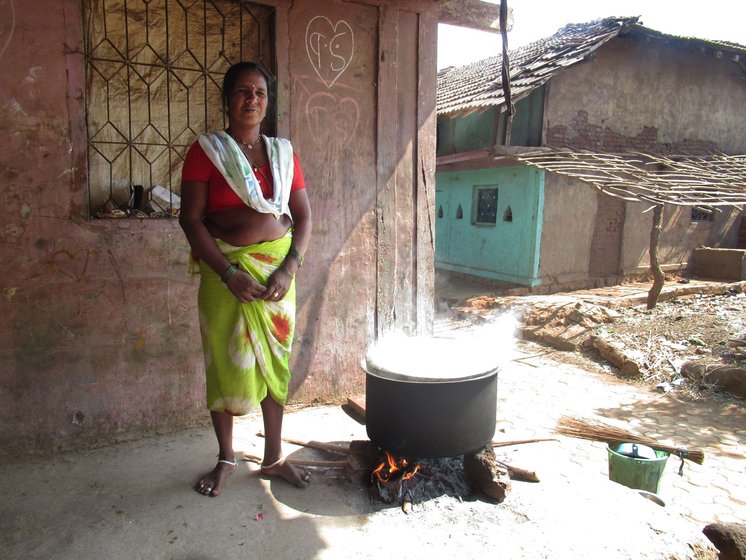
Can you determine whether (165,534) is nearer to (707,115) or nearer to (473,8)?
(473,8)

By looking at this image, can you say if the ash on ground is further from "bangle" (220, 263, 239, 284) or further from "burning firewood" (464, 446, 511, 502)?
"bangle" (220, 263, 239, 284)

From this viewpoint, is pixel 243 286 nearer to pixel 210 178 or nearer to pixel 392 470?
pixel 210 178

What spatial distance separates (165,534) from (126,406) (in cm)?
118

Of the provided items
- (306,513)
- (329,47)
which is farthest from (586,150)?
(306,513)

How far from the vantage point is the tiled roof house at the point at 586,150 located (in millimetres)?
10648

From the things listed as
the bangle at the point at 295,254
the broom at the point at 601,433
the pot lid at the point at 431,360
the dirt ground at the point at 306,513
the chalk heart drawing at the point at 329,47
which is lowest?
the broom at the point at 601,433

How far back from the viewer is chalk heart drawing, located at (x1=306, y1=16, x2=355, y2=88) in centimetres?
373

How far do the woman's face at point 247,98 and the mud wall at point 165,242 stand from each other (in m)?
1.09

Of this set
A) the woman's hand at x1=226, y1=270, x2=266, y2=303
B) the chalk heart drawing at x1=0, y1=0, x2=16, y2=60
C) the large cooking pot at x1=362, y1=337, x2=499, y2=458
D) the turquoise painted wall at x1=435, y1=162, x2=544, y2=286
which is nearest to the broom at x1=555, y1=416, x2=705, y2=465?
the large cooking pot at x1=362, y1=337, x2=499, y2=458

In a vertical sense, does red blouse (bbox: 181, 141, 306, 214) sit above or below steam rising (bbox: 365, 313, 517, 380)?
above

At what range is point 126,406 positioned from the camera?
3352 millimetres

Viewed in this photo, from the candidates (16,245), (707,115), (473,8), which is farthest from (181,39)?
(707,115)

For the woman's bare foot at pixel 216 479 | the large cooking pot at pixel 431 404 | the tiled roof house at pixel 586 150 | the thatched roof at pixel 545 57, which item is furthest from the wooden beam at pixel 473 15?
the thatched roof at pixel 545 57

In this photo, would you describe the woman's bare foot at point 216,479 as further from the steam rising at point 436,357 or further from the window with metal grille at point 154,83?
the window with metal grille at point 154,83
